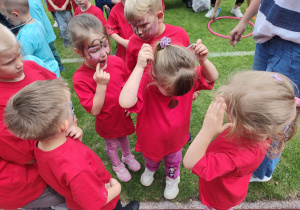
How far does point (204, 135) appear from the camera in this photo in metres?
1.50

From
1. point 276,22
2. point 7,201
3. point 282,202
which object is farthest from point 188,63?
point 282,202

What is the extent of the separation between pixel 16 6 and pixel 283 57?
3.18 m

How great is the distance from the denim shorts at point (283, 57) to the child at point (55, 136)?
5.95 ft

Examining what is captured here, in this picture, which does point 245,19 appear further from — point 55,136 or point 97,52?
point 55,136

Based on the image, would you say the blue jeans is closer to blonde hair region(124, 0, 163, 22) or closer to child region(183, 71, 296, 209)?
child region(183, 71, 296, 209)

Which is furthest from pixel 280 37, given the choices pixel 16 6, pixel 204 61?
pixel 16 6

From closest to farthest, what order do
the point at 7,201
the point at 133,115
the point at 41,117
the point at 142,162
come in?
the point at 41,117
the point at 7,201
the point at 142,162
the point at 133,115

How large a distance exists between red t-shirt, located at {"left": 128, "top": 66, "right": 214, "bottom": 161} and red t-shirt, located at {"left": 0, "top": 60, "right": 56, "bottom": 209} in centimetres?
88

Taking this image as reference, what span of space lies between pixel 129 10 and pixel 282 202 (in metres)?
2.78

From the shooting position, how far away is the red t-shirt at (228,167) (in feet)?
4.78

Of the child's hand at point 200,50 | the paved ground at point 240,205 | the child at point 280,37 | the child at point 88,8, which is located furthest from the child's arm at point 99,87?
the child at point 88,8

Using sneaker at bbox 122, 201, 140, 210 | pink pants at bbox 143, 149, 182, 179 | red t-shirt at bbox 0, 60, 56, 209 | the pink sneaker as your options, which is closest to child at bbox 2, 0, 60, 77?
red t-shirt at bbox 0, 60, 56, 209

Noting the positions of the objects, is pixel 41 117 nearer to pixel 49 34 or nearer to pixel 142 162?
pixel 142 162

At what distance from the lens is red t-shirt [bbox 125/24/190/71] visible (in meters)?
2.32
